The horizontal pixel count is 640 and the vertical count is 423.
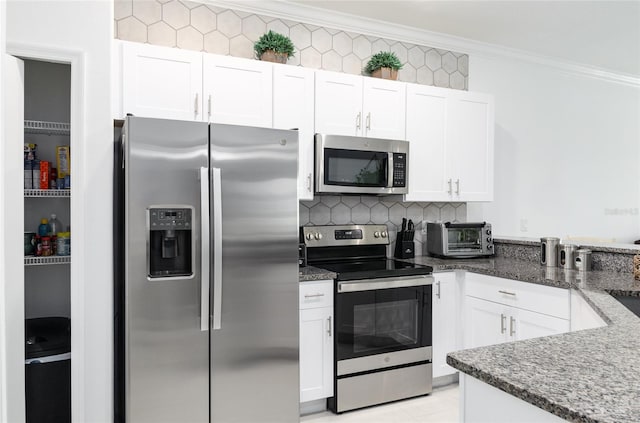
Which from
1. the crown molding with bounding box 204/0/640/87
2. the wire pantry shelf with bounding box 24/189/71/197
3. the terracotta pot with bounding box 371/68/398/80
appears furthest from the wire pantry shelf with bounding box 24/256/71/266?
the terracotta pot with bounding box 371/68/398/80

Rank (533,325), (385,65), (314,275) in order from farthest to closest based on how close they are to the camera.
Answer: (385,65)
(314,275)
(533,325)

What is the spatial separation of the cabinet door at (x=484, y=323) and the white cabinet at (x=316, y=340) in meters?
0.99

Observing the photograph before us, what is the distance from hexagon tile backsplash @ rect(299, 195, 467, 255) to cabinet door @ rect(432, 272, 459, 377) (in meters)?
0.60

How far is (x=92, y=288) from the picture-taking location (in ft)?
6.90

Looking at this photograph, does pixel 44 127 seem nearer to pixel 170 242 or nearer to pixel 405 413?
pixel 170 242

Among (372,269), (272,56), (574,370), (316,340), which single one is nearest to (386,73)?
(272,56)

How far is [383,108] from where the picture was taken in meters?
3.15

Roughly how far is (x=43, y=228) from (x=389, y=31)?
278 cm

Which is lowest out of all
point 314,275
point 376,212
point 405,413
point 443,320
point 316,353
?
point 405,413

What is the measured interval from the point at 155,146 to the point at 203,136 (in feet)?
0.73

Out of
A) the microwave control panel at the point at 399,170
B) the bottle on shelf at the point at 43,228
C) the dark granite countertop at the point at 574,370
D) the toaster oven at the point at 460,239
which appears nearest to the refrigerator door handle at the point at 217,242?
the bottle on shelf at the point at 43,228

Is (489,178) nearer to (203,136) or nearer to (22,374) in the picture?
(203,136)

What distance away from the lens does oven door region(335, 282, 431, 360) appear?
8.80ft

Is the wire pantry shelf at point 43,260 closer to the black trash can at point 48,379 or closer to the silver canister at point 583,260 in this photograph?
the black trash can at point 48,379
